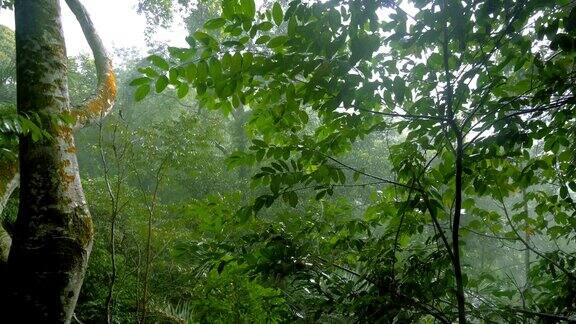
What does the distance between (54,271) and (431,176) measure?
1363 millimetres

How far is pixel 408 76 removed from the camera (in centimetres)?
127

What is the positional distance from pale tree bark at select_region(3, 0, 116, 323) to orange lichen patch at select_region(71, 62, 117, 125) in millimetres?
411

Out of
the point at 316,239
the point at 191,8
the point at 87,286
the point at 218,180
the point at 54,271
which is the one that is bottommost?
the point at 87,286

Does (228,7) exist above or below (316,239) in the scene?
above

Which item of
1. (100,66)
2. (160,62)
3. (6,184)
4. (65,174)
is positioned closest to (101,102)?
(100,66)

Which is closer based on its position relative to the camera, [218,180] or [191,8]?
[191,8]

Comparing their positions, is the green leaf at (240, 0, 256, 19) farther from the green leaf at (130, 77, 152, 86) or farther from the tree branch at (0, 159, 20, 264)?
the tree branch at (0, 159, 20, 264)

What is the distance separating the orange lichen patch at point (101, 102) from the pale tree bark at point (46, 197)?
411 millimetres

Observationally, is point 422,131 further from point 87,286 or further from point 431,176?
point 87,286

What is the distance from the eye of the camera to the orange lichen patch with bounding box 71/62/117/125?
1.95 m

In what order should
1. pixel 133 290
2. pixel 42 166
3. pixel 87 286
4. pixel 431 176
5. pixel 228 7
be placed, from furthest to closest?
pixel 87 286
pixel 133 290
pixel 431 176
pixel 42 166
pixel 228 7

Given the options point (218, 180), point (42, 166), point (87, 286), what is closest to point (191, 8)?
point (218, 180)

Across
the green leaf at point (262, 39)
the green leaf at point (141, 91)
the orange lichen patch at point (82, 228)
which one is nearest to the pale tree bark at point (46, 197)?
the orange lichen patch at point (82, 228)

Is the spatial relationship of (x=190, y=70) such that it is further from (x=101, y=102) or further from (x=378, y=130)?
(x=101, y=102)
